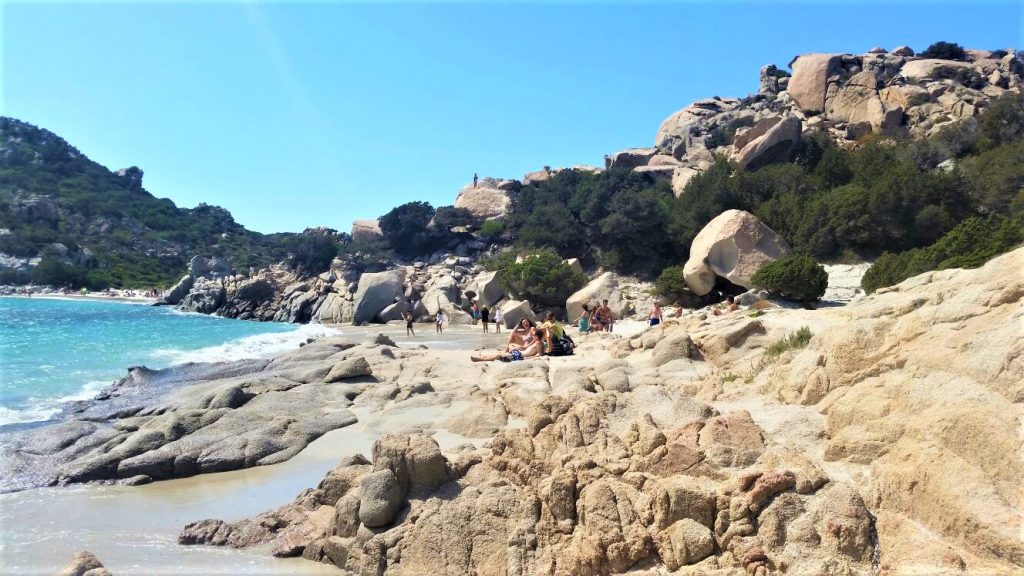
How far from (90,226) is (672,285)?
95.5 metres

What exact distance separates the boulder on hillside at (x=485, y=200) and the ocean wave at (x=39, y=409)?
1595 inches

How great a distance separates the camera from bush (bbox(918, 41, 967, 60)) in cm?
5491

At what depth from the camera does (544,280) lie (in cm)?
3084

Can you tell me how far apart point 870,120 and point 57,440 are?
5025 cm

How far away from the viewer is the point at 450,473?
5652mm

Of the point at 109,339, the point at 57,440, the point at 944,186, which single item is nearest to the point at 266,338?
the point at 109,339

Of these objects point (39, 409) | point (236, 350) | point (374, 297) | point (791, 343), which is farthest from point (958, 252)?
point (374, 297)

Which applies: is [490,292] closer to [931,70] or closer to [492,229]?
[492,229]

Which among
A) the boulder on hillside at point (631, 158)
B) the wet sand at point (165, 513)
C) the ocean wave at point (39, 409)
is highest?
the boulder on hillside at point (631, 158)

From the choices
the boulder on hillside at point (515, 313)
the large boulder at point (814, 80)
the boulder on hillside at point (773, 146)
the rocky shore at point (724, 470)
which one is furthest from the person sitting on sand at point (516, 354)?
the large boulder at point (814, 80)

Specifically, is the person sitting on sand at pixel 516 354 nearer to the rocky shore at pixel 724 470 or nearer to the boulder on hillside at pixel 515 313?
the rocky shore at pixel 724 470

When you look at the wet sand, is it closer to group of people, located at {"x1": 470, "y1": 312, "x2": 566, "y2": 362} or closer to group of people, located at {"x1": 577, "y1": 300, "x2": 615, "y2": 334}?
group of people, located at {"x1": 470, "y1": 312, "x2": 566, "y2": 362}

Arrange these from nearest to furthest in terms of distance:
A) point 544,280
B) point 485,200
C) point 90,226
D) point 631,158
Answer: point 544,280 → point 631,158 → point 485,200 → point 90,226

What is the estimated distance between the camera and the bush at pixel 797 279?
63.8ft
